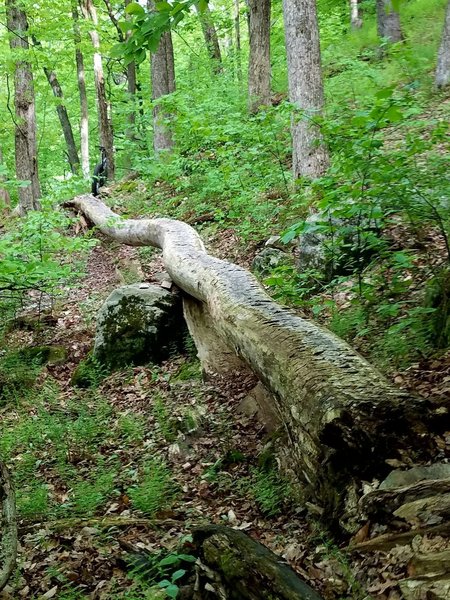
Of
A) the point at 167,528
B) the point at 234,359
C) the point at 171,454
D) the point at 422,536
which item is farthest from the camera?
the point at 234,359

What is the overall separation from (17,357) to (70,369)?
2.72 ft

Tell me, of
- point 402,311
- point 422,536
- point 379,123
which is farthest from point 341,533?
point 379,123

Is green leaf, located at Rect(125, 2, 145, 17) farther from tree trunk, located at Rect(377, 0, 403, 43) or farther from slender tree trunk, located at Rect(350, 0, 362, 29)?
slender tree trunk, located at Rect(350, 0, 362, 29)

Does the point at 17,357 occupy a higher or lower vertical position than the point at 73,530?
higher

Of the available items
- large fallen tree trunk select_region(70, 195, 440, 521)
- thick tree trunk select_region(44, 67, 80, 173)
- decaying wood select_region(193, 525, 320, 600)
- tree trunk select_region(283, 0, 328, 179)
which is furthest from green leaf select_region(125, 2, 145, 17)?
thick tree trunk select_region(44, 67, 80, 173)

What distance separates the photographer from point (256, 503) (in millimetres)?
3838

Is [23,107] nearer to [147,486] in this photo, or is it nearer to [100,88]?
[100,88]

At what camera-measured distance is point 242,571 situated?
2.71 m

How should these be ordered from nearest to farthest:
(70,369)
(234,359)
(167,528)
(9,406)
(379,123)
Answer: (167,528), (379,123), (234,359), (9,406), (70,369)

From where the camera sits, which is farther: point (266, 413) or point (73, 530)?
point (266, 413)

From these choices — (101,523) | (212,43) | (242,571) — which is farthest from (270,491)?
(212,43)

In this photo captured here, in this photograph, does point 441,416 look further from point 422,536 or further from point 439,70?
point 439,70

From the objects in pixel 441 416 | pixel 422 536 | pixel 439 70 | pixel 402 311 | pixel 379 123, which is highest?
pixel 439 70

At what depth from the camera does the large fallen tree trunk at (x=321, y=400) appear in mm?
2900
